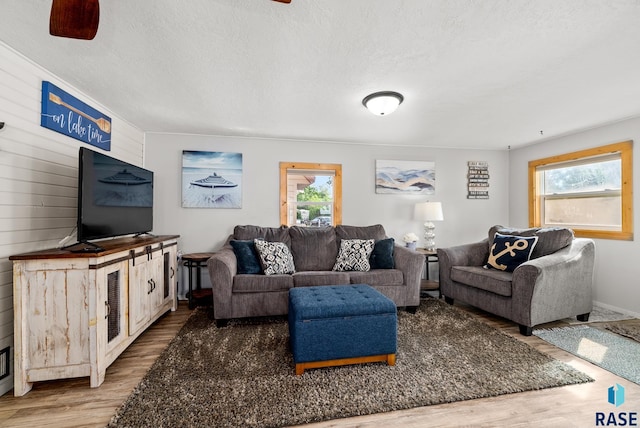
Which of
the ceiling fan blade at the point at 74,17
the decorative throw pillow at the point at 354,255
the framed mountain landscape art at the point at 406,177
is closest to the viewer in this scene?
the ceiling fan blade at the point at 74,17

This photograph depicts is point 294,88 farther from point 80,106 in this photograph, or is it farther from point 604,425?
point 604,425

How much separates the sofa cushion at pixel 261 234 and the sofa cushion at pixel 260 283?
2.24 ft

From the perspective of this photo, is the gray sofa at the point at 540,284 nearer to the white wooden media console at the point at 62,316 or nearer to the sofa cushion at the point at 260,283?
the sofa cushion at the point at 260,283

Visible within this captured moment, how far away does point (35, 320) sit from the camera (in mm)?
1810

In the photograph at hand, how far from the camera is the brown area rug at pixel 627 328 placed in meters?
2.60

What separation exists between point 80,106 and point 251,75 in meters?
1.63

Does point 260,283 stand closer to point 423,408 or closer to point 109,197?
point 109,197

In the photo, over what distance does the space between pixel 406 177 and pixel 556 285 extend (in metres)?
2.35

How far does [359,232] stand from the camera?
151 inches

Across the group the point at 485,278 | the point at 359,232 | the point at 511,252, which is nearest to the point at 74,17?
the point at 359,232

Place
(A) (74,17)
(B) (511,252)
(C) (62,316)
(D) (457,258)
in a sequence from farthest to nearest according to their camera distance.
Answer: (D) (457,258)
(B) (511,252)
(C) (62,316)
(A) (74,17)

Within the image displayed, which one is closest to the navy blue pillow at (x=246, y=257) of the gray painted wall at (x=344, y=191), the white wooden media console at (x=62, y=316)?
the gray painted wall at (x=344, y=191)

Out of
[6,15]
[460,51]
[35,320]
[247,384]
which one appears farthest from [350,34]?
[35,320]

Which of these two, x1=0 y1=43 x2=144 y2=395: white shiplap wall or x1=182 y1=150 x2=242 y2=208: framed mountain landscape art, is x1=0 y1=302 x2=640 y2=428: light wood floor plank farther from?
x1=182 y1=150 x2=242 y2=208: framed mountain landscape art
